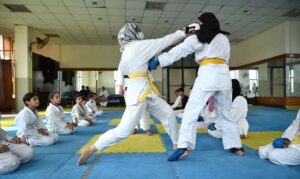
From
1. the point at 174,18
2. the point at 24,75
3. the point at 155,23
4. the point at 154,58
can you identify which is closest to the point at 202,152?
the point at 154,58

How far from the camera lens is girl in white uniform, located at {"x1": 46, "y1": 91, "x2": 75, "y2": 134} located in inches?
186

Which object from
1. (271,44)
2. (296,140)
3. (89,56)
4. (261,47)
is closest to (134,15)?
(89,56)

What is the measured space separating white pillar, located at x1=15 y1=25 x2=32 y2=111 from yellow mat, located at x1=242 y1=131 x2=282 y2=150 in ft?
32.1

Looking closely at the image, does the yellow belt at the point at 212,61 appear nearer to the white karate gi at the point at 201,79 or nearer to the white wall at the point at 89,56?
the white karate gi at the point at 201,79

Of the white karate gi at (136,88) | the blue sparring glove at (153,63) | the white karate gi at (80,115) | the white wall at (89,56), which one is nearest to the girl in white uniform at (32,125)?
the white karate gi at (136,88)

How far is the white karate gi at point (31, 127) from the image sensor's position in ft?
11.7

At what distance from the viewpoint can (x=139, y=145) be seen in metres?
A: 3.68

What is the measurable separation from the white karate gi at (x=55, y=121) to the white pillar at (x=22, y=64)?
278 inches

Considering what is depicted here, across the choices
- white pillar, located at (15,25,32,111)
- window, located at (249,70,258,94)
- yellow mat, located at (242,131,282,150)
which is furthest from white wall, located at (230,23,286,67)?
white pillar, located at (15,25,32,111)

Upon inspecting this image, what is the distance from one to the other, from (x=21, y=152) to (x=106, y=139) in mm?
989

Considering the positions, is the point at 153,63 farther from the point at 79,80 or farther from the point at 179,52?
the point at 79,80

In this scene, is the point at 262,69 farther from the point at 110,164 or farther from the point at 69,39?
the point at 110,164

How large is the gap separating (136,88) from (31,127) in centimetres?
201

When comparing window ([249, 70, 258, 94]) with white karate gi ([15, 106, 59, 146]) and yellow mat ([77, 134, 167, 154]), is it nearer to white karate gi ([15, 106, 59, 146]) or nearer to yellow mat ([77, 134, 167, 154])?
yellow mat ([77, 134, 167, 154])
